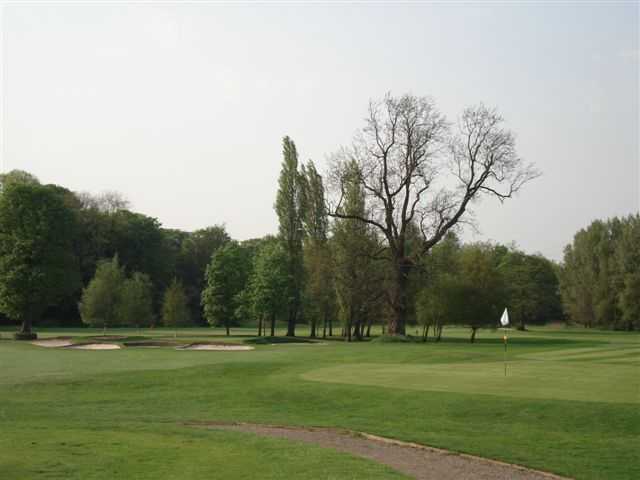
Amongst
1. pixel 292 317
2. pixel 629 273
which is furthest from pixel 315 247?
pixel 629 273

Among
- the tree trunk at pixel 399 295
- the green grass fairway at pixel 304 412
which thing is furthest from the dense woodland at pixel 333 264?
the green grass fairway at pixel 304 412

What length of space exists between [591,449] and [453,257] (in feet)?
153

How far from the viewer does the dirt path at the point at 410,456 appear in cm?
1204

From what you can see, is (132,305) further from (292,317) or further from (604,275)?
(604,275)

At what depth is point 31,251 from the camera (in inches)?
2264

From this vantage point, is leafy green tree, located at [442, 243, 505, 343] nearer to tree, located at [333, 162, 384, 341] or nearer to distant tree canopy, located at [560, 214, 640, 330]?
tree, located at [333, 162, 384, 341]

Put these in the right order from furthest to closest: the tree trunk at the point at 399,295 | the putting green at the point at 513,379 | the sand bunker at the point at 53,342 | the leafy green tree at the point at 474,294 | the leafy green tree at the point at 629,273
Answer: the leafy green tree at the point at 629,273
the leafy green tree at the point at 474,294
the tree trunk at the point at 399,295
the sand bunker at the point at 53,342
the putting green at the point at 513,379

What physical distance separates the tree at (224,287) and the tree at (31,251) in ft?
48.5

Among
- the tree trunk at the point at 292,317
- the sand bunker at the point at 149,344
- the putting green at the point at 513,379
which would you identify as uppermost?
the tree trunk at the point at 292,317

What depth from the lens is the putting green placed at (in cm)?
1941

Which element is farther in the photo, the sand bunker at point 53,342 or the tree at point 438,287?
the tree at point 438,287

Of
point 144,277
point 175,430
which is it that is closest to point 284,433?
point 175,430

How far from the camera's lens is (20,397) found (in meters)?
23.6

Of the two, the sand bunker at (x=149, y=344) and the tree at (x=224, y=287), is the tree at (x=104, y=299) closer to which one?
the tree at (x=224, y=287)
